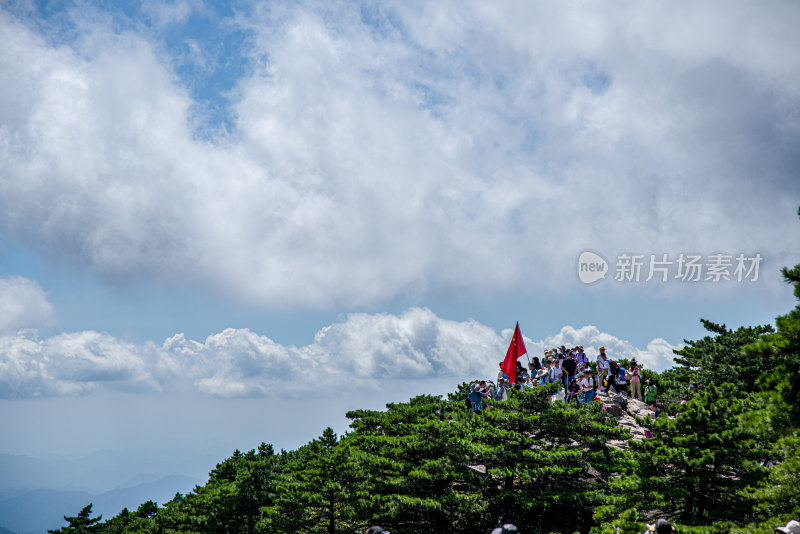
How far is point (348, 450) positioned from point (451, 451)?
6102mm

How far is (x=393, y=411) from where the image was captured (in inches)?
1066

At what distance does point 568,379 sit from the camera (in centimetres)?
2944

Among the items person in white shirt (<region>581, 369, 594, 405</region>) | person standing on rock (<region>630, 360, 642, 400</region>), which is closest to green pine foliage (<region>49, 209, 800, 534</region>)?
person standing on rock (<region>630, 360, 642, 400</region>)

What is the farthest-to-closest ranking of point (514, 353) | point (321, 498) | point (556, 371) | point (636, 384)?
1. point (636, 384)
2. point (514, 353)
3. point (556, 371)
4. point (321, 498)

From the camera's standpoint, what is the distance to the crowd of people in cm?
2745

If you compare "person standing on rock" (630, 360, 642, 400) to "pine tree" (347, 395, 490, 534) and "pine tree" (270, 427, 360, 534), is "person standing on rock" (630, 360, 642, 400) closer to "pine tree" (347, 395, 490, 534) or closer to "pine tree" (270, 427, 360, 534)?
"pine tree" (347, 395, 490, 534)

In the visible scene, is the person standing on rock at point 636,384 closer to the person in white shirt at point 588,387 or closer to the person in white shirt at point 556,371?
the person in white shirt at point 588,387

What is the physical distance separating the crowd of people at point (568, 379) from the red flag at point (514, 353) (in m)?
0.36

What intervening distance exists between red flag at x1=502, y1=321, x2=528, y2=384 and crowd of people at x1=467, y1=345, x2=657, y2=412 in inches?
14.3

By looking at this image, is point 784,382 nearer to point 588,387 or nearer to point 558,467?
point 558,467

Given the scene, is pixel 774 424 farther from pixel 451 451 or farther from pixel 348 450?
pixel 348 450

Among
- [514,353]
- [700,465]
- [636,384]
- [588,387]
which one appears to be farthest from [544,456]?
[636,384]

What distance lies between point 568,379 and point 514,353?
345cm

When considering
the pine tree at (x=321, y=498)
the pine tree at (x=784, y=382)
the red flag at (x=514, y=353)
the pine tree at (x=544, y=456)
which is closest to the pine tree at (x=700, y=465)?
the pine tree at (x=784, y=382)
